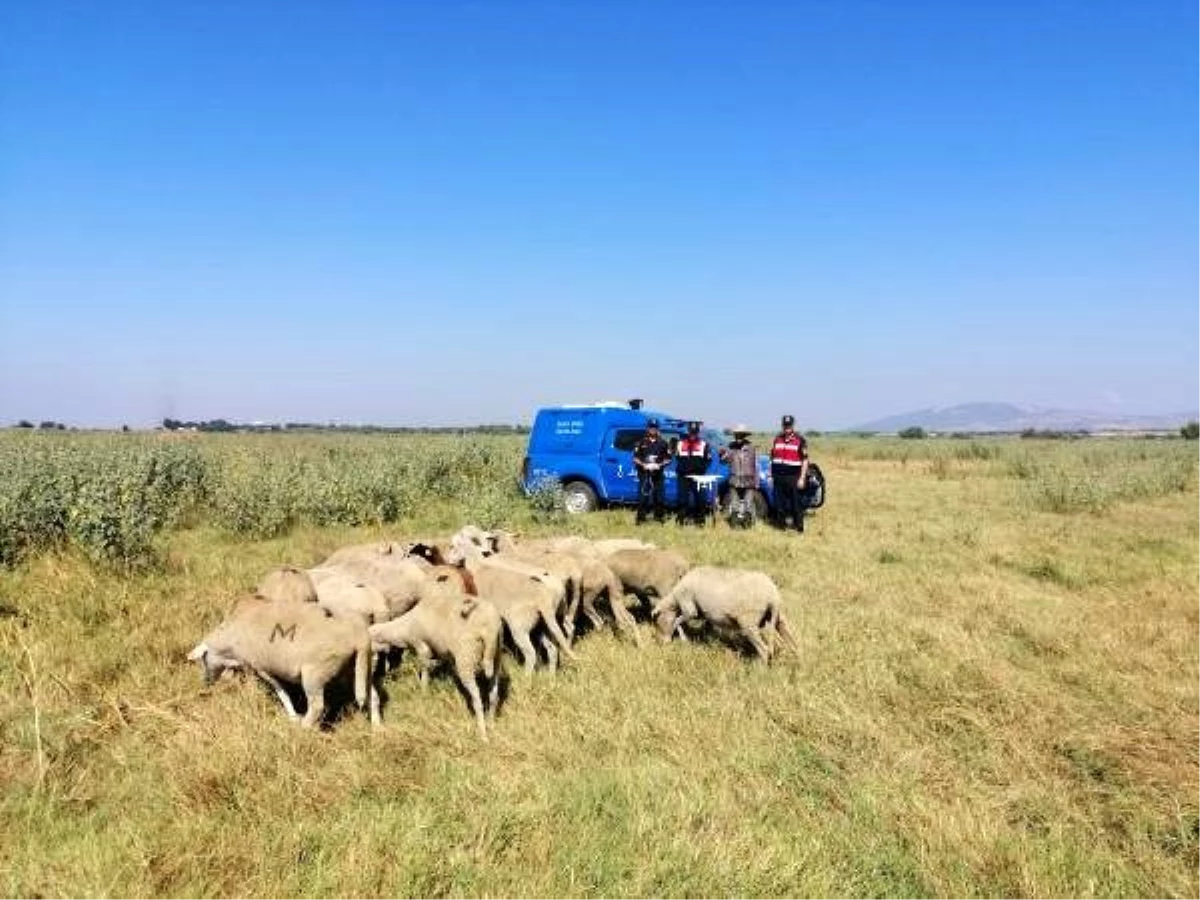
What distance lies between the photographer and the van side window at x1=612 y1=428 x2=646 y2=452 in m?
16.6

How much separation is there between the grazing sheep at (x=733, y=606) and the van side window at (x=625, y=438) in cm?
843

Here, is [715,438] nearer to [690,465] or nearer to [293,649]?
[690,465]

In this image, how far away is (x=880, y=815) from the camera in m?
4.67

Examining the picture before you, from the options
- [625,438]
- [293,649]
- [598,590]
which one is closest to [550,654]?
[598,590]

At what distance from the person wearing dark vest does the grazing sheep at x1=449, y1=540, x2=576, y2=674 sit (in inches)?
299

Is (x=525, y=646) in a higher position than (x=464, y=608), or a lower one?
lower

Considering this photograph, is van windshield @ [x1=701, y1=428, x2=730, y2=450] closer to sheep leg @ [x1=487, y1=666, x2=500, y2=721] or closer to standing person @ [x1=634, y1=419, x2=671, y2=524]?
standing person @ [x1=634, y1=419, x2=671, y2=524]

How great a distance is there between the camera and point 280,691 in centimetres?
610

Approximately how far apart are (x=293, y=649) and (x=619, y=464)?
1091cm

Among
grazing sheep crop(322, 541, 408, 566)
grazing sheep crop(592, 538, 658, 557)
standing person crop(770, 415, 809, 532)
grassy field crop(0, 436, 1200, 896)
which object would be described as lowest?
grassy field crop(0, 436, 1200, 896)

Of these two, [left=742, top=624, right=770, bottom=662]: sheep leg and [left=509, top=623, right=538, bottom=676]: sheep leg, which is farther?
[left=742, top=624, right=770, bottom=662]: sheep leg

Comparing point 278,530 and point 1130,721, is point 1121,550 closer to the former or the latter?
point 1130,721

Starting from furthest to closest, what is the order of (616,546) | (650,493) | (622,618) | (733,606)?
(650,493)
(616,546)
(622,618)
(733,606)

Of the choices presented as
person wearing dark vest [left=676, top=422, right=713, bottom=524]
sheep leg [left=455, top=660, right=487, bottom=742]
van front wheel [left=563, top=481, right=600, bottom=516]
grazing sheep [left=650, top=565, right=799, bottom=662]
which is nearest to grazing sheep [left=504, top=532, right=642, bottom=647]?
grazing sheep [left=650, top=565, right=799, bottom=662]
